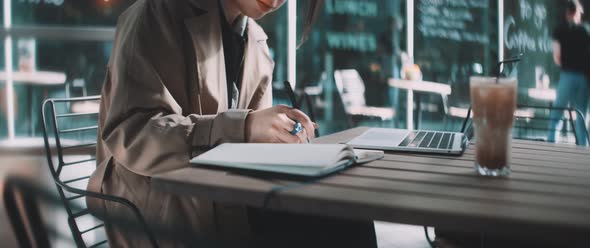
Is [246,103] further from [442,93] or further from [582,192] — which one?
[442,93]

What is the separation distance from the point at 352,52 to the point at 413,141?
4.34 m

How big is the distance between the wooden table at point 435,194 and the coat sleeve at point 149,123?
143mm

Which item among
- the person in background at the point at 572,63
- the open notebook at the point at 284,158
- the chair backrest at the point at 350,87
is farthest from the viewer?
the chair backrest at the point at 350,87

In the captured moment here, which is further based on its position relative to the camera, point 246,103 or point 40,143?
point 40,143

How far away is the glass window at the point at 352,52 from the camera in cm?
538

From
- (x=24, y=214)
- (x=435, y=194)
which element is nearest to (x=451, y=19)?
(x=435, y=194)

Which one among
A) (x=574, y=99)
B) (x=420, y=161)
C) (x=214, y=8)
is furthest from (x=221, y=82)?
(x=574, y=99)

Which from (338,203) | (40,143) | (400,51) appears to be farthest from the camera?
(400,51)

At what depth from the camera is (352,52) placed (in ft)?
18.2

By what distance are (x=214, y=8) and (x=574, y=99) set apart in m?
3.91

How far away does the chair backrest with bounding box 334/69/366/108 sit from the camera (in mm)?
5250

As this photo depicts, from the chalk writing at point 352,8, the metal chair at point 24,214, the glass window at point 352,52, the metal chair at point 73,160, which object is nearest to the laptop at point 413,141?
the metal chair at point 73,160

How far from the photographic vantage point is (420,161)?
1052 millimetres

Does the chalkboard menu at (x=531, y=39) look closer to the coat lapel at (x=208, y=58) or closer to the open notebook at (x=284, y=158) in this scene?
the coat lapel at (x=208, y=58)
